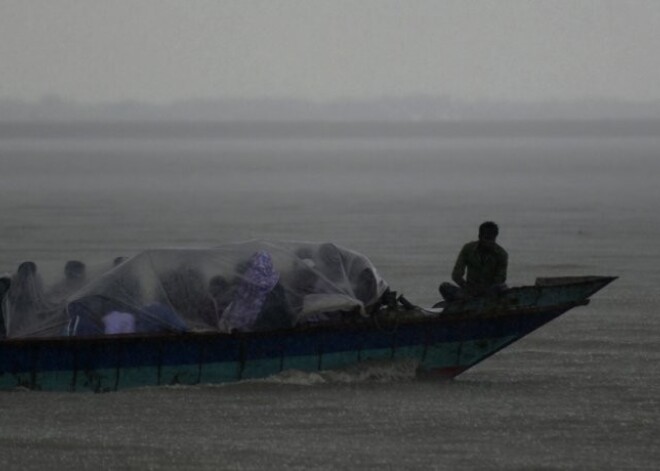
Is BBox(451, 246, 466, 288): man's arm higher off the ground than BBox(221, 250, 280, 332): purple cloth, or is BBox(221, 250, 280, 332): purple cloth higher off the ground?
BBox(451, 246, 466, 288): man's arm

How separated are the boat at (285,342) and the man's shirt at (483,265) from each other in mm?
313

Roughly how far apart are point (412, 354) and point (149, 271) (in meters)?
2.83

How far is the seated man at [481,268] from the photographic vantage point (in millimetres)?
18766

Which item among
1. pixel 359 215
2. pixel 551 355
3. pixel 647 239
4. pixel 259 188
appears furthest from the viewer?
pixel 259 188

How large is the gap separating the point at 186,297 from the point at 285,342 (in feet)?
3.56

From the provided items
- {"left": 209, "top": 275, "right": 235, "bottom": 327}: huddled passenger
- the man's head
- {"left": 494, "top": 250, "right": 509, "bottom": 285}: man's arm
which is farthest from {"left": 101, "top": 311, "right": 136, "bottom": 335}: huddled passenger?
{"left": 494, "top": 250, "right": 509, "bottom": 285}: man's arm

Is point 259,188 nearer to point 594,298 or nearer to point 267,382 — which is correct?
point 594,298

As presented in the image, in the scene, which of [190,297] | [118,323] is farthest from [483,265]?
[118,323]

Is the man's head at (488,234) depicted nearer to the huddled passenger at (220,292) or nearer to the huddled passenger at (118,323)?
the huddled passenger at (220,292)

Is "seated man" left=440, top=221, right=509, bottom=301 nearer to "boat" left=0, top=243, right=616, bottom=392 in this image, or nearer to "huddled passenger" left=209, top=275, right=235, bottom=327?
"boat" left=0, top=243, right=616, bottom=392

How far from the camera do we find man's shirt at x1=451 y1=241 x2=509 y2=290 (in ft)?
61.8

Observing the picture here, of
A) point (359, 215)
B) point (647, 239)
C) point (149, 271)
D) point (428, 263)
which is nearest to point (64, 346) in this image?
point (149, 271)

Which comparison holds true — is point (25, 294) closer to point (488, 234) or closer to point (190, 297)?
point (190, 297)

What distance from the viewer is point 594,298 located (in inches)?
1014
